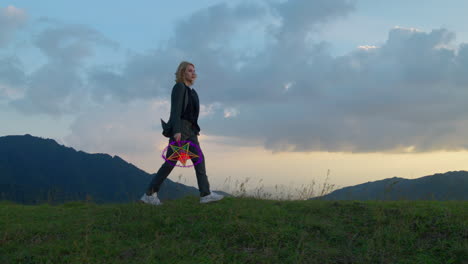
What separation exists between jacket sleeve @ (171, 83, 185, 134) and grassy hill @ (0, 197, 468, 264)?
59.1 inches

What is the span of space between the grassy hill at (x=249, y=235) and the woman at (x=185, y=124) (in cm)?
35

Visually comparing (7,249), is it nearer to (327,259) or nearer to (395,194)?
(327,259)

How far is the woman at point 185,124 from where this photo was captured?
22.8 ft

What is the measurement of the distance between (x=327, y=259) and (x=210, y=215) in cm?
213

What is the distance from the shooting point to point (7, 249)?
548 centimetres

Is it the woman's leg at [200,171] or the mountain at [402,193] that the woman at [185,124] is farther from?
the mountain at [402,193]

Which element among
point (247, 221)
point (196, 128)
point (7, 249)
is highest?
point (196, 128)

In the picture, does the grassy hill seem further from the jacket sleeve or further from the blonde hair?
the blonde hair

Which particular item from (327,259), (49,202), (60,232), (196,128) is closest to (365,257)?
(327,259)

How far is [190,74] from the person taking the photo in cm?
724

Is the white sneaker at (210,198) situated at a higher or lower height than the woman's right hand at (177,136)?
lower

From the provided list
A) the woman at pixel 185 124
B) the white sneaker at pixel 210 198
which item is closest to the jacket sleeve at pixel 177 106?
the woman at pixel 185 124

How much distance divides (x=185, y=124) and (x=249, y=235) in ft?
8.64

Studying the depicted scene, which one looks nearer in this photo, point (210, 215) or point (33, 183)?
point (210, 215)
